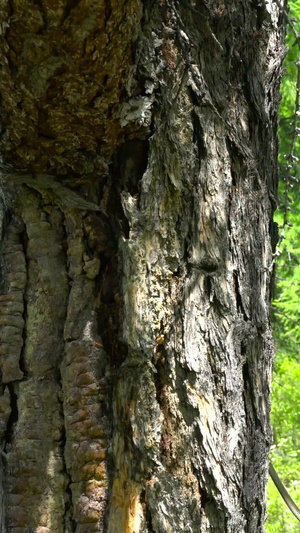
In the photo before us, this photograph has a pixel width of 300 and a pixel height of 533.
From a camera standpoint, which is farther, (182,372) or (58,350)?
(58,350)

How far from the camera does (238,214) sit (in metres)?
1.62

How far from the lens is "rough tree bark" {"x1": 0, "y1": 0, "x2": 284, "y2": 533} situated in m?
1.41

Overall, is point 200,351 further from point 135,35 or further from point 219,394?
point 135,35

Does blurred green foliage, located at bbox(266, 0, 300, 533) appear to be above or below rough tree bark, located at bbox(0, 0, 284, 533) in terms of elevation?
above

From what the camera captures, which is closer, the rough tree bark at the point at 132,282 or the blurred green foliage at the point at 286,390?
the rough tree bark at the point at 132,282

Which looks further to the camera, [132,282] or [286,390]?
[286,390]

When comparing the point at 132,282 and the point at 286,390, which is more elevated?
the point at 286,390

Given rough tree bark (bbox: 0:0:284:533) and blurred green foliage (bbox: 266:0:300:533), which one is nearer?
rough tree bark (bbox: 0:0:284:533)

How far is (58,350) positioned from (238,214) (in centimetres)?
57

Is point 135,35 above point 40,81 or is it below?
above

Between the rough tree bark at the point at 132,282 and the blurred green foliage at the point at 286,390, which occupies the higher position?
the blurred green foliage at the point at 286,390

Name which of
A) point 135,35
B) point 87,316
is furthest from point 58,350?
point 135,35

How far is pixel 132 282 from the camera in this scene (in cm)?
147

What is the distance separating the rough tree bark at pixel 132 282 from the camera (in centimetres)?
141
